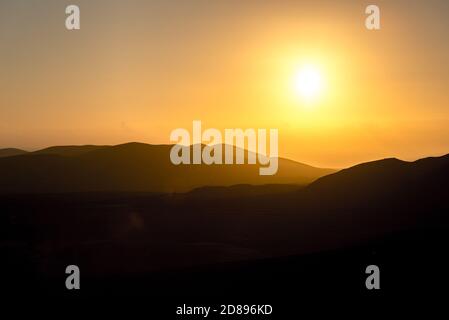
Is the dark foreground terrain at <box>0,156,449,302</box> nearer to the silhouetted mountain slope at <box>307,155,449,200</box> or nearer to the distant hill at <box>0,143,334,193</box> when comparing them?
the silhouetted mountain slope at <box>307,155,449,200</box>

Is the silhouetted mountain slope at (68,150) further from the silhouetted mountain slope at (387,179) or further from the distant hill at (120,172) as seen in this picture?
the silhouetted mountain slope at (387,179)

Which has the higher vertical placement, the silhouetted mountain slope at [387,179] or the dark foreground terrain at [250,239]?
the silhouetted mountain slope at [387,179]

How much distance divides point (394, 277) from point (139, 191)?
177 ft

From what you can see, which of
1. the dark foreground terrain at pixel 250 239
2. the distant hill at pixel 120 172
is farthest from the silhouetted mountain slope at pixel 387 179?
the distant hill at pixel 120 172

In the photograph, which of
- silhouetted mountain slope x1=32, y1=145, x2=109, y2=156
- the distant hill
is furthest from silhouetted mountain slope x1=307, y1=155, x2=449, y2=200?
silhouetted mountain slope x1=32, y1=145, x2=109, y2=156

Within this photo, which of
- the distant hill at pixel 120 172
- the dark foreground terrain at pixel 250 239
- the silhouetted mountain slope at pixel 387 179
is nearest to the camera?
the dark foreground terrain at pixel 250 239

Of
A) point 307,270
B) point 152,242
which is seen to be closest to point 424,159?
point 152,242

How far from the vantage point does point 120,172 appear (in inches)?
3268

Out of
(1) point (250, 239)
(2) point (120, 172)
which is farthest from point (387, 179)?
(2) point (120, 172)

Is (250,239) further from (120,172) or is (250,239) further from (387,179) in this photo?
(120,172)

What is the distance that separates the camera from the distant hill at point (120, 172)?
6750cm
